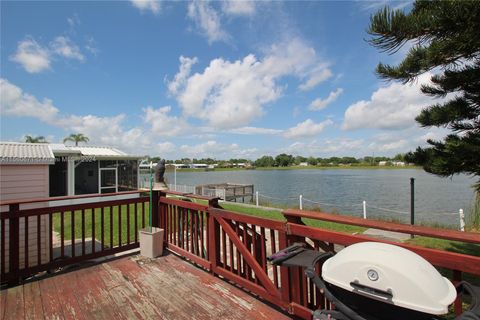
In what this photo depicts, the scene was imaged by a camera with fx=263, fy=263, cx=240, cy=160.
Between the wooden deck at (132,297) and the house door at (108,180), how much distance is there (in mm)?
12548

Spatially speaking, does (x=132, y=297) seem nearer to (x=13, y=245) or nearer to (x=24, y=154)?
(x=13, y=245)

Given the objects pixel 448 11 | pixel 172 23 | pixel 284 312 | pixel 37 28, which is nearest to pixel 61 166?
pixel 37 28

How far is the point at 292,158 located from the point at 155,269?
Answer: 65.4 meters

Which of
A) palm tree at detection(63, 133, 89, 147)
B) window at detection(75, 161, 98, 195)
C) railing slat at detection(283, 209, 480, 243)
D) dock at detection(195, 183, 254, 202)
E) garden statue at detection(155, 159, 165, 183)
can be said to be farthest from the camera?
palm tree at detection(63, 133, 89, 147)

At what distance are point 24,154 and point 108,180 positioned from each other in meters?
10.3

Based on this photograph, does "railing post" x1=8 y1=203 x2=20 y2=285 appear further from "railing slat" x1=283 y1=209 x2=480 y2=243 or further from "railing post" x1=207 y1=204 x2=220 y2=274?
"railing slat" x1=283 y1=209 x2=480 y2=243

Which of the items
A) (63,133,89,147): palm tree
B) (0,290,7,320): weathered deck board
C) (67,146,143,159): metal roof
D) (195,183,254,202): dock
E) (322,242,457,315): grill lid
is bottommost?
(195,183,254,202): dock

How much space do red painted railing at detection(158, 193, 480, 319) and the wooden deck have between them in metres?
0.14

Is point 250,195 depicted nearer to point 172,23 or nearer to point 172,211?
point 172,23

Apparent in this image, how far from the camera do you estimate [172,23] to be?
6.80 m

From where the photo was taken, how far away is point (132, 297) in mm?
2387

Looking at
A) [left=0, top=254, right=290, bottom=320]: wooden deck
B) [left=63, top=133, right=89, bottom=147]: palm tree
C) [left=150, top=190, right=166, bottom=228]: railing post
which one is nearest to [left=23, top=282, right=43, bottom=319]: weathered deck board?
[left=0, top=254, right=290, bottom=320]: wooden deck

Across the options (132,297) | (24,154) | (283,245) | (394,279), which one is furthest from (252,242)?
(24,154)

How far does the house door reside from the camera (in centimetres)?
1425
